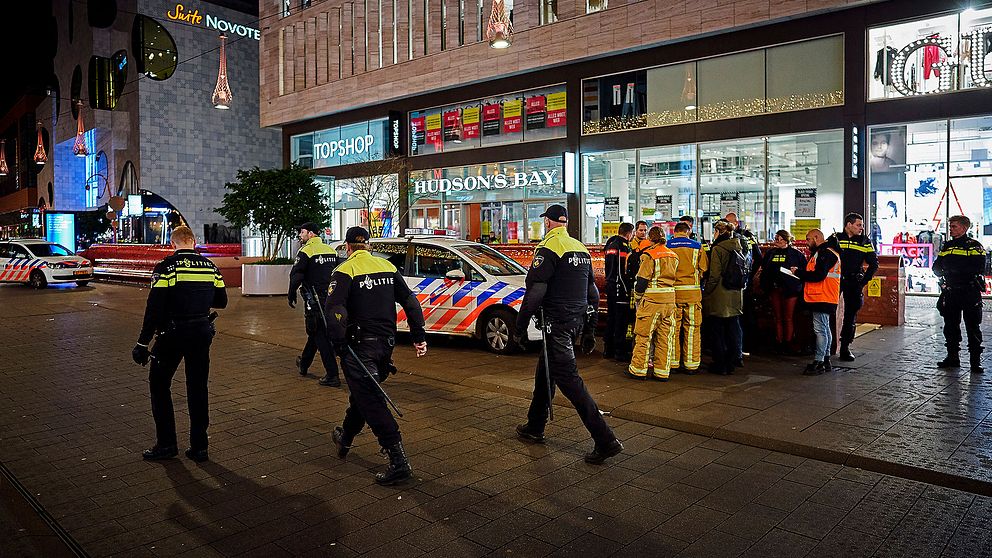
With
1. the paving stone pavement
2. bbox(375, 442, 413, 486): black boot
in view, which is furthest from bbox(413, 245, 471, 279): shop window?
bbox(375, 442, 413, 486): black boot

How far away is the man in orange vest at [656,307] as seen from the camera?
8.70 m

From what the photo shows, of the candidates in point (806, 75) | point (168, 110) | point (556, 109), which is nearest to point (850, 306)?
point (806, 75)

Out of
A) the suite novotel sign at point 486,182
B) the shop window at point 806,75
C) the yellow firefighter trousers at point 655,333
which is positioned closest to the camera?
the yellow firefighter trousers at point 655,333

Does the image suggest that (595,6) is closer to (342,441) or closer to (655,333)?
(655,333)

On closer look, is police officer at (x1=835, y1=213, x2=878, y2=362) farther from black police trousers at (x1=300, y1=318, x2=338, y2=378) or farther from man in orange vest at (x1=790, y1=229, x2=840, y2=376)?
black police trousers at (x1=300, y1=318, x2=338, y2=378)

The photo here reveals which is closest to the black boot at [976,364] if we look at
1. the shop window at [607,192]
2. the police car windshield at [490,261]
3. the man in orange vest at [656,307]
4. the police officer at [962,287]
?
the police officer at [962,287]

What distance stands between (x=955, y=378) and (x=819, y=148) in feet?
39.8

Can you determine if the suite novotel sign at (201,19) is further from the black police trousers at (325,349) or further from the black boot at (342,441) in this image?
the black boot at (342,441)

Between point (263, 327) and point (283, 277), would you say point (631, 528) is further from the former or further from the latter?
point (283, 277)

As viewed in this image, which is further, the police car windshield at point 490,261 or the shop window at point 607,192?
the shop window at point 607,192

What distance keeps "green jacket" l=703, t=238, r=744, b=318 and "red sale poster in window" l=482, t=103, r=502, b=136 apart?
1825 centimetres

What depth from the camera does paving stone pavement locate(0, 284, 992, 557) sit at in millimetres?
4344

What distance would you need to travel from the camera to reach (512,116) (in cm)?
2627

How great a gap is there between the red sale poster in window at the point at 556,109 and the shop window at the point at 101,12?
1337 inches
